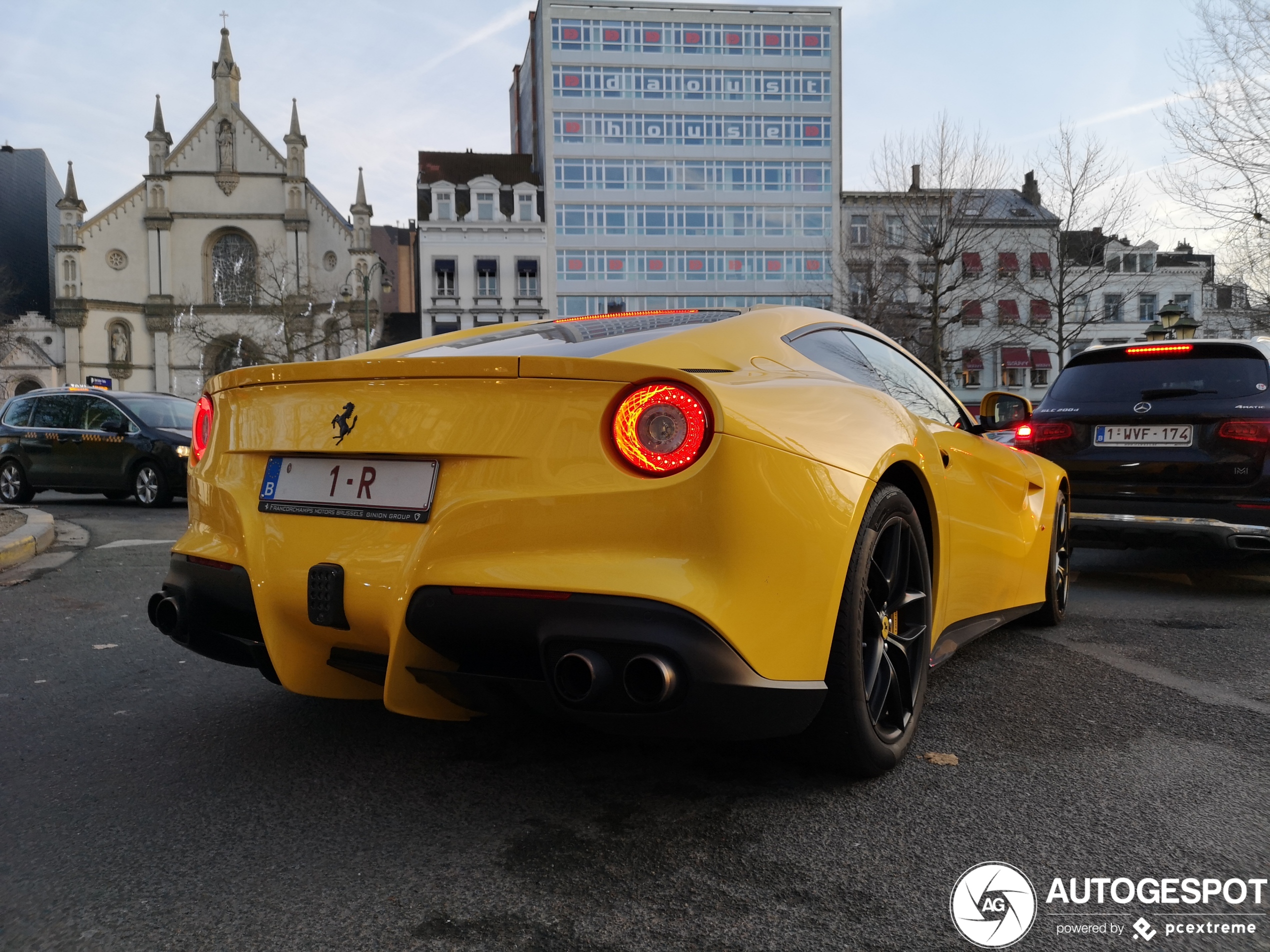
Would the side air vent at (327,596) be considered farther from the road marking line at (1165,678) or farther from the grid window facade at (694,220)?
the grid window facade at (694,220)

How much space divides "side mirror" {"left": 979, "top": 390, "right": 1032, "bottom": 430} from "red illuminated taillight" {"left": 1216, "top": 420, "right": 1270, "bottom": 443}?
1.86 meters

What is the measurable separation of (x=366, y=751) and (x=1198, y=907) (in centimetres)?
216

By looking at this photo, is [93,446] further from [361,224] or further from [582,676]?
[361,224]

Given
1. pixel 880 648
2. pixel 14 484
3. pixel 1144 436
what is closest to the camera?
pixel 880 648

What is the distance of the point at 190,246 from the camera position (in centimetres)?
5797

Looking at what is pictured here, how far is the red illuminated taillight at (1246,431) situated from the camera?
223 inches

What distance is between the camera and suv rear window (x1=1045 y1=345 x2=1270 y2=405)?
5.83 meters

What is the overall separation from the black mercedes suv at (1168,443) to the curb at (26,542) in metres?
7.11

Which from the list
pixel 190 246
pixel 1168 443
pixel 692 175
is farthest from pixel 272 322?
pixel 1168 443

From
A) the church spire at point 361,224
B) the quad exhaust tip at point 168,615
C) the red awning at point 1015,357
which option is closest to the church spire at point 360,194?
the church spire at point 361,224

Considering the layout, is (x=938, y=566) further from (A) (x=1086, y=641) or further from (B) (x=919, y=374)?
(A) (x=1086, y=641)

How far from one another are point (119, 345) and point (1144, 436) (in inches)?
2464

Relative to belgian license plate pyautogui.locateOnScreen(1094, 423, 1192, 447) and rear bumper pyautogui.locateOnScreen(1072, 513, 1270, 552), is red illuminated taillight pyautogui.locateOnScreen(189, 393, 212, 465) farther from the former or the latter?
belgian license plate pyautogui.locateOnScreen(1094, 423, 1192, 447)

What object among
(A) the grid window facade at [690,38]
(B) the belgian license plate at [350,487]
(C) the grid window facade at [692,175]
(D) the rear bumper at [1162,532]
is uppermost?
(A) the grid window facade at [690,38]
